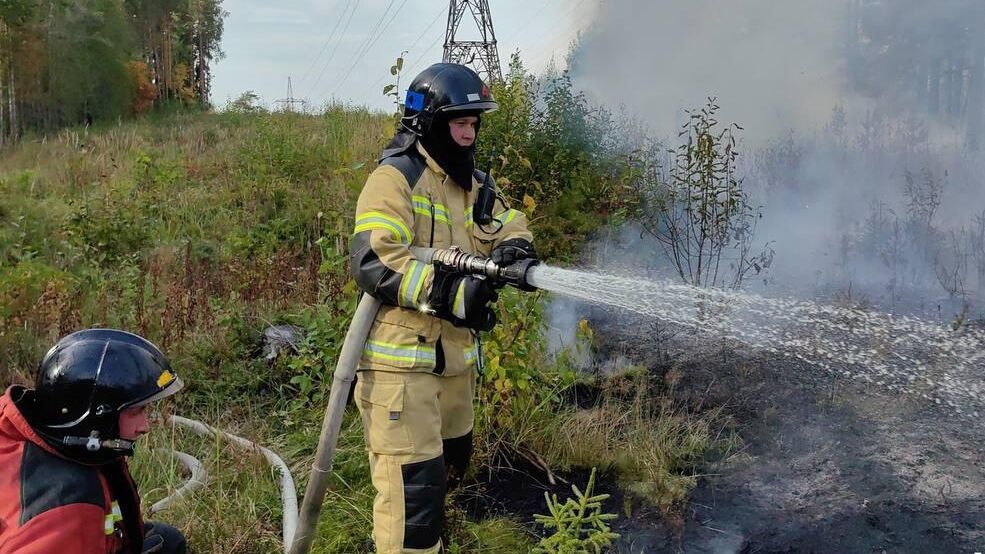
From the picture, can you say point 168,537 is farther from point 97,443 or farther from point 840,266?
point 840,266

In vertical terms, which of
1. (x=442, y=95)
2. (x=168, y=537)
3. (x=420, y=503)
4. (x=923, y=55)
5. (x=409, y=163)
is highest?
(x=923, y=55)

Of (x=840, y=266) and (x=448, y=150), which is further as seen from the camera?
(x=840, y=266)

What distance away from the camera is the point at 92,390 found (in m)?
2.07

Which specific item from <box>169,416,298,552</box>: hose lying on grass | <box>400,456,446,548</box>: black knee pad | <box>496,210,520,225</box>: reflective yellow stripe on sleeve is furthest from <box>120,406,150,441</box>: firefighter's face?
<box>496,210,520,225</box>: reflective yellow stripe on sleeve

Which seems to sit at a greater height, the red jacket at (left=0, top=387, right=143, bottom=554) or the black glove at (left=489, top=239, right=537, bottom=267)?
the black glove at (left=489, top=239, right=537, bottom=267)

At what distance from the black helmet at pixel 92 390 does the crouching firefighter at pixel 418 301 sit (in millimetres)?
786

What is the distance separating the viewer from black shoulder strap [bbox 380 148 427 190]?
105 inches

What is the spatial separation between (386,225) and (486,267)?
0.39 meters

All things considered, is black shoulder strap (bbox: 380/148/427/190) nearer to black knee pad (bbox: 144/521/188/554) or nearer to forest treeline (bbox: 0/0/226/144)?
black knee pad (bbox: 144/521/188/554)

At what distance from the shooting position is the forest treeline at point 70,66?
1941 cm

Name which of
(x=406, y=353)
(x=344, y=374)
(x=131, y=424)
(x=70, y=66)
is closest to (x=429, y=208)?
(x=406, y=353)

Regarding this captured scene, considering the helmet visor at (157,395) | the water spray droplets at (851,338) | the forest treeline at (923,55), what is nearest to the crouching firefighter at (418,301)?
the helmet visor at (157,395)

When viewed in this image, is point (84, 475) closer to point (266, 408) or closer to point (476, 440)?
point (476, 440)

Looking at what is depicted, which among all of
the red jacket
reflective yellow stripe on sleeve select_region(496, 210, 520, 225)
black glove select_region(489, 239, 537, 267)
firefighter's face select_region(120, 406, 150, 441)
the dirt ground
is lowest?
the dirt ground
